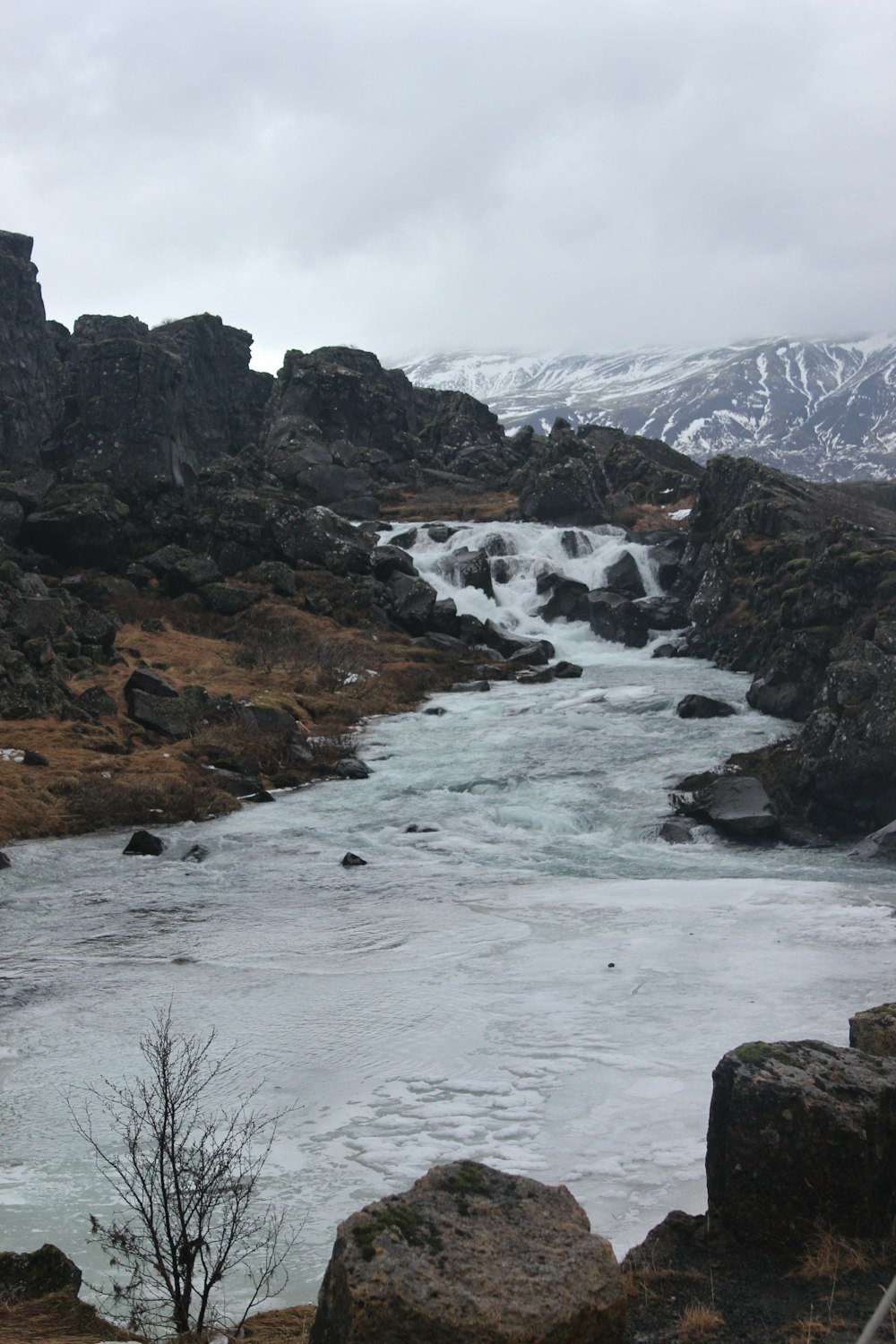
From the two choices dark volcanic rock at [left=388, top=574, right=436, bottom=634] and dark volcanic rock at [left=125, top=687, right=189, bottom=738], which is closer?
dark volcanic rock at [left=125, top=687, right=189, bottom=738]

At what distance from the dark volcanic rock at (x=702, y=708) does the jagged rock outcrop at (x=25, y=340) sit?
6996 centimetres

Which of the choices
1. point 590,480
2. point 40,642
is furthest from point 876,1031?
point 590,480

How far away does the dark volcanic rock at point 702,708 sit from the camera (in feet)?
107

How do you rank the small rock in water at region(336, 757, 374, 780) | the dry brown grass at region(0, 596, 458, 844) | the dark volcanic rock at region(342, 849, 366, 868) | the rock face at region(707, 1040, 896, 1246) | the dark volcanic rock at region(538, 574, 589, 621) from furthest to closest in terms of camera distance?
the dark volcanic rock at region(538, 574, 589, 621) < the small rock in water at region(336, 757, 374, 780) < the dry brown grass at region(0, 596, 458, 844) < the dark volcanic rock at region(342, 849, 366, 868) < the rock face at region(707, 1040, 896, 1246)

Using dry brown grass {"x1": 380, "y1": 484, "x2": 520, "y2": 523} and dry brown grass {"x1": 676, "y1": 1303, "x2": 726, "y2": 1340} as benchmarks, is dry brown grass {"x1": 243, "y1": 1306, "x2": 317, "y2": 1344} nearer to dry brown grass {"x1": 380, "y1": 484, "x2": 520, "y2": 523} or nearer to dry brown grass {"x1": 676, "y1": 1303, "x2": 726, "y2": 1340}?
dry brown grass {"x1": 676, "y1": 1303, "x2": 726, "y2": 1340}

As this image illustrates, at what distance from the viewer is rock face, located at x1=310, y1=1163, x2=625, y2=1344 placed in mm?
4785

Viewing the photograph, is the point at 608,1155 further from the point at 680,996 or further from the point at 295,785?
the point at 295,785

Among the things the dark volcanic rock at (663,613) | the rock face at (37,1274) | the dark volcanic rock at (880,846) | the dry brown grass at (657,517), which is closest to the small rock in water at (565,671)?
the dark volcanic rock at (663,613)

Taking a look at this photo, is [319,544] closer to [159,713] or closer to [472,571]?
[472,571]

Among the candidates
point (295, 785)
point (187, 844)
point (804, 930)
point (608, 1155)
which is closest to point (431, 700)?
point (295, 785)

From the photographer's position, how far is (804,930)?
50.3 feet

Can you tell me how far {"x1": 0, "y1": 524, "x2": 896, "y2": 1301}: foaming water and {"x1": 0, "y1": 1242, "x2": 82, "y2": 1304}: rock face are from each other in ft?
2.63

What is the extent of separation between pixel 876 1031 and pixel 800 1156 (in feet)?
9.22

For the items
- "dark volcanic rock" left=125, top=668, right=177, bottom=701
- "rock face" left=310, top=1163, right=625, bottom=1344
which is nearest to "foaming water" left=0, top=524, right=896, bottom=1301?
"rock face" left=310, top=1163, right=625, bottom=1344
